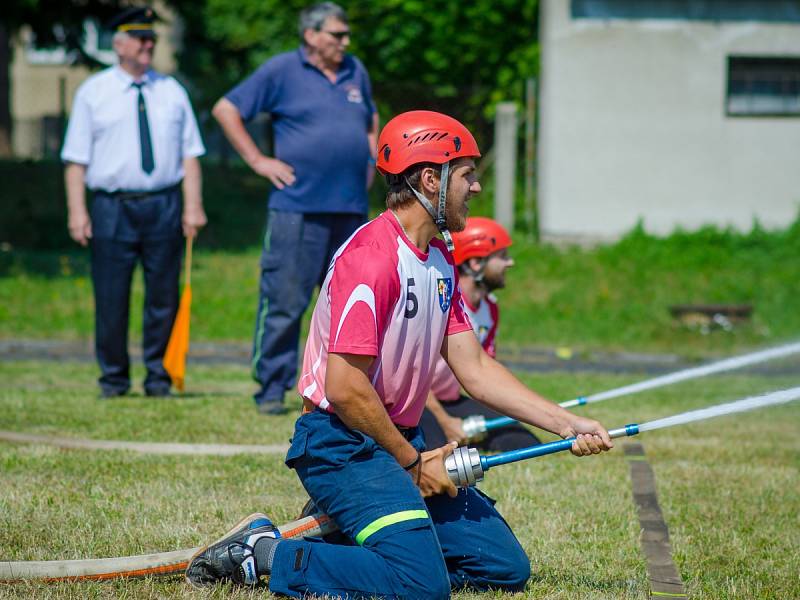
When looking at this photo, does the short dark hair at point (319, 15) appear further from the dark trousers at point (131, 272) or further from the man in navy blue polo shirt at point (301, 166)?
the dark trousers at point (131, 272)

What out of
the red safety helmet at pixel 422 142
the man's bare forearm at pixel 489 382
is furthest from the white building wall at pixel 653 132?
the red safety helmet at pixel 422 142

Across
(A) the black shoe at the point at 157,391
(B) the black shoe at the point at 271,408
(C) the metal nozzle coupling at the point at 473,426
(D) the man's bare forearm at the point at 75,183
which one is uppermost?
(D) the man's bare forearm at the point at 75,183

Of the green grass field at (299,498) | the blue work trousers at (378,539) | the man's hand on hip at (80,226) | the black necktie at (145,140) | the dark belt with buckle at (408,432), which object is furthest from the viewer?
the man's hand on hip at (80,226)

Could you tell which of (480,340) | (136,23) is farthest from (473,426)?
(136,23)

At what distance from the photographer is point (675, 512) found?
6133mm

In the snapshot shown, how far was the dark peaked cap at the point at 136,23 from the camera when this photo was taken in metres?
9.04

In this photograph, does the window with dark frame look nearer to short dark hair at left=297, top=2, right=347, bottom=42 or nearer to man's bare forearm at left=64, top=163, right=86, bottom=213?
short dark hair at left=297, top=2, right=347, bottom=42

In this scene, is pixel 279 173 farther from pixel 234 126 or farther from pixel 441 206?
pixel 441 206

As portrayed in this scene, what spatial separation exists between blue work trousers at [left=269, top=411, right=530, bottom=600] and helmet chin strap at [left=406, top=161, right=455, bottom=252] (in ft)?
2.76

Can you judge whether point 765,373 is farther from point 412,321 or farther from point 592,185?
point 412,321

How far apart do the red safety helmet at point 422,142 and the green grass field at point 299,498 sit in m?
1.72

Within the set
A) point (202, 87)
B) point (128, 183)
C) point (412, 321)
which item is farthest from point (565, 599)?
point (202, 87)

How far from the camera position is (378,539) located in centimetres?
445

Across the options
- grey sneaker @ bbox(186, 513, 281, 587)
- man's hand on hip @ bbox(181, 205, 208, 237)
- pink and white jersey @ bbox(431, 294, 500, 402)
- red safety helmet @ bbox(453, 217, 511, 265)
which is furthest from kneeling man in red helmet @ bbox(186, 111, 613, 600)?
man's hand on hip @ bbox(181, 205, 208, 237)
